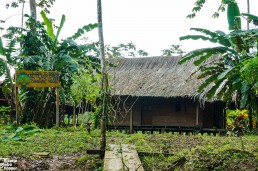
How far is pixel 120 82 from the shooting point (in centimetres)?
1570

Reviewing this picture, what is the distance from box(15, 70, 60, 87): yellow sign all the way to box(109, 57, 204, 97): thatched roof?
3810 millimetres

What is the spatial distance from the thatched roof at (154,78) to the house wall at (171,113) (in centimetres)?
84

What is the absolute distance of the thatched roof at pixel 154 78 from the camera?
545 inches

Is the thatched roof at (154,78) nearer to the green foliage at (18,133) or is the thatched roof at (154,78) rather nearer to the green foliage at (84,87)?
the green foliage at (84,87)

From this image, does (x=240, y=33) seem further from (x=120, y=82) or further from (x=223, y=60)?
(x=120, y=82)

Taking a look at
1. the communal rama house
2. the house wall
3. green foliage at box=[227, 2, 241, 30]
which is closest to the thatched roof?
the communal rama house

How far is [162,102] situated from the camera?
15.5 m

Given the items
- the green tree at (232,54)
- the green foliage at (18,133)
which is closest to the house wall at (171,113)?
the green foliage at (18,133)

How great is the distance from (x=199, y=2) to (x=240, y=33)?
12.8 feet

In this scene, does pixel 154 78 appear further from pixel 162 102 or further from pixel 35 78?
pixel 35 78

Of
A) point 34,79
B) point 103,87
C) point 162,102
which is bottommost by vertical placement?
point 162,102

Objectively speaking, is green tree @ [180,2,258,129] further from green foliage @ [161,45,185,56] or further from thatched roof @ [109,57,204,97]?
green foliage @ [161,45,185,56]

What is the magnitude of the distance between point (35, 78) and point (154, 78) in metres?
7.44

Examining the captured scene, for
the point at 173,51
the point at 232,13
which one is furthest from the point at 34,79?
the point at 173,51
